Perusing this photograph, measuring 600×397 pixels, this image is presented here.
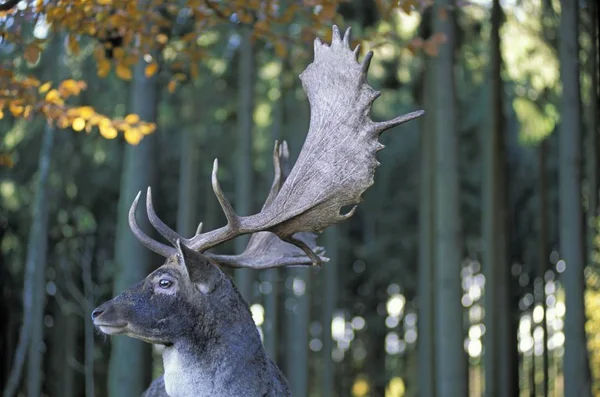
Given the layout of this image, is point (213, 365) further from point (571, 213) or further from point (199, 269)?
point (571, 213)

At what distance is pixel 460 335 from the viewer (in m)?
8.95

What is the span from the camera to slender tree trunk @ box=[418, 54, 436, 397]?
12.3 meters

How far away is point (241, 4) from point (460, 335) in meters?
3.91

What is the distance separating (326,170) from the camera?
14.9ft

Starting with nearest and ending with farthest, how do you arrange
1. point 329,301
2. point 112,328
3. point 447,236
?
point 112,328
point 447,236
point 329,301

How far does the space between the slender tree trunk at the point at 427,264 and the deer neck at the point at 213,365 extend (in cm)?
765

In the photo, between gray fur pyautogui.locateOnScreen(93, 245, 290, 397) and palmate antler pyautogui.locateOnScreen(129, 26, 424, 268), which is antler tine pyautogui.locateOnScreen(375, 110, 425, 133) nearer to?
palmate antler pyautogui.locateOnScreen(129, 26, 424, 268)

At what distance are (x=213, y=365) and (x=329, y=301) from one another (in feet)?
42.5

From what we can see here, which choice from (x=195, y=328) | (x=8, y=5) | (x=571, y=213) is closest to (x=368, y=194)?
(x=571, y=213)

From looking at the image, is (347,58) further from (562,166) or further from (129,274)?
(562,166)

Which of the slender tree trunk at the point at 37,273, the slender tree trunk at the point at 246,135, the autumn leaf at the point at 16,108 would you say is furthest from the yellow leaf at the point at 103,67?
the slender tree trunk at the point at 246,135

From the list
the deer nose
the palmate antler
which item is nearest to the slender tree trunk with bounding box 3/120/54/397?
the palmate antler

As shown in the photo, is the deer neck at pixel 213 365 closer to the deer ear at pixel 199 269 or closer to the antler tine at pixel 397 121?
the deer ear at pixel 199 269

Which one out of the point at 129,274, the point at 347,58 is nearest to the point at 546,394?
the point at 129,274
